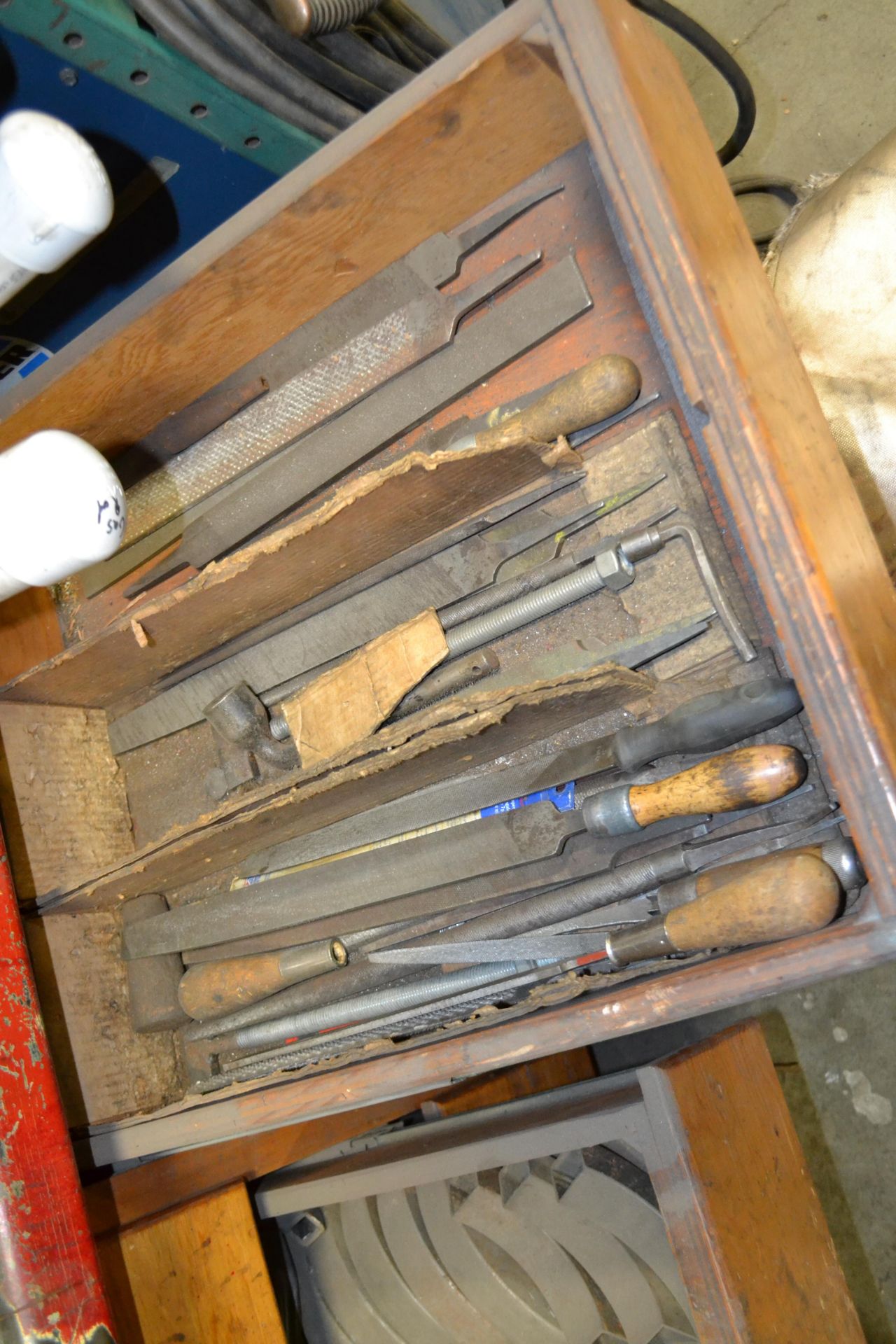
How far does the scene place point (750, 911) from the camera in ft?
3.21

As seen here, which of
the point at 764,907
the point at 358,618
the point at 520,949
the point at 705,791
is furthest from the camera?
the point at 358,618

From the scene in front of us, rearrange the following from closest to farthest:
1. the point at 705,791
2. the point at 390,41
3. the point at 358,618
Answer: the point at 705,791, the point at 358,618, the point at 390,41

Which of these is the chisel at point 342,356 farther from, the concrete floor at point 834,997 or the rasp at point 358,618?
the concrete floor at point 834,997

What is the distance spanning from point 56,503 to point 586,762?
2.28 feet

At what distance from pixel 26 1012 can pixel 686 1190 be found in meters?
0.94

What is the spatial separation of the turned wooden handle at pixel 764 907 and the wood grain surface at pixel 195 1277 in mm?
1011

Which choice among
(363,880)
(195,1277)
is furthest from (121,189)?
(195,1277)

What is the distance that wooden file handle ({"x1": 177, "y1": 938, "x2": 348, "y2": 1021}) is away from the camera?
1423 mm

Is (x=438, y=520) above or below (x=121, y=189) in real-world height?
below

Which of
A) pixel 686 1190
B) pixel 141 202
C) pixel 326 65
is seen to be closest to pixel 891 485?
pixel 686 1190

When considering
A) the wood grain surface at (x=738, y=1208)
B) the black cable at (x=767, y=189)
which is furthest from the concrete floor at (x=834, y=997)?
the wood grain surface at (x=738, y=1208)

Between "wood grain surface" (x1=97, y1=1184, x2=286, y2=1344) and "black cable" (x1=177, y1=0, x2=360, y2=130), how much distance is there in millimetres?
1769

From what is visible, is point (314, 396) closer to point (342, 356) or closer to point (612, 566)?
point (342, 356)

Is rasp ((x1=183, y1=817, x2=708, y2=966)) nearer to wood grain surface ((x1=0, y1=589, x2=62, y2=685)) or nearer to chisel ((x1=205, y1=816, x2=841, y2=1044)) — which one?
chisel ((x1=205, y1=816, x2=841, y2=1044))
